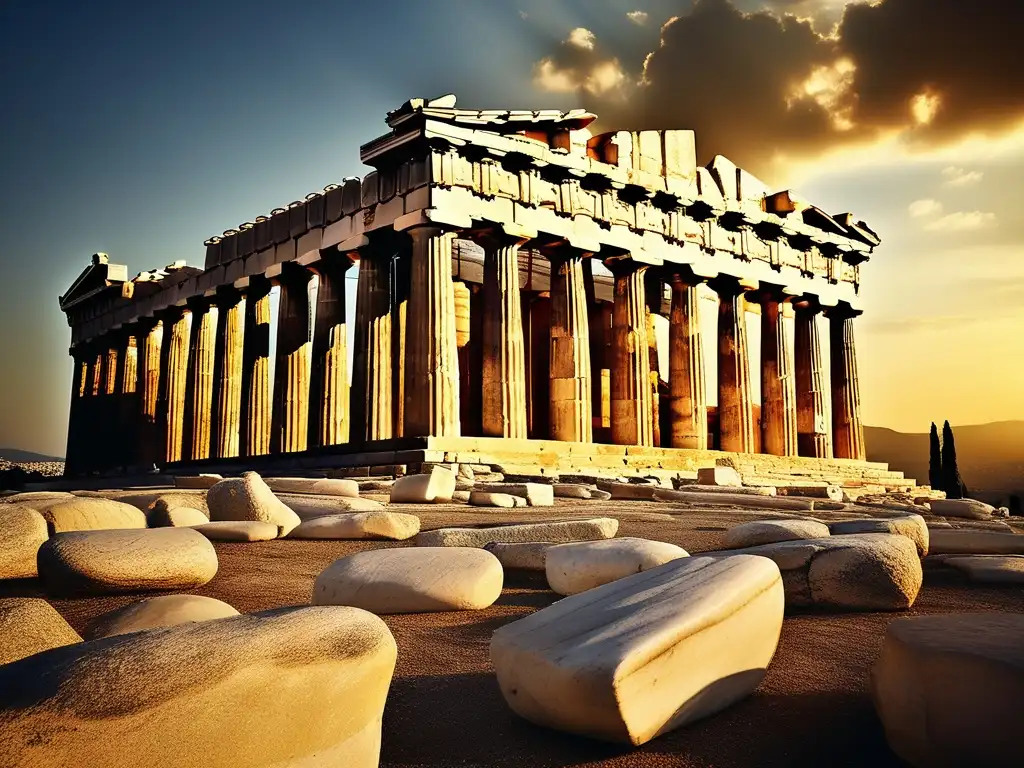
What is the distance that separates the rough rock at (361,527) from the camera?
18.8ft

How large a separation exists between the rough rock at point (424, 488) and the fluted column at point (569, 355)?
43.1 feet

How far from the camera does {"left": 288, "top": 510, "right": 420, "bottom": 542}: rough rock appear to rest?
5.73 metres

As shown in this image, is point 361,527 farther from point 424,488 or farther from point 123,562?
point 424,488

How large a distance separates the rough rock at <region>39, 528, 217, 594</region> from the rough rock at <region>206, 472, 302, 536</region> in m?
1.89

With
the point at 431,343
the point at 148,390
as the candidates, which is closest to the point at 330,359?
the point at 431,343

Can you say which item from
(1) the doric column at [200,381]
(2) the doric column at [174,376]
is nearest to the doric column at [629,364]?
(1) the doric column at [200,381]

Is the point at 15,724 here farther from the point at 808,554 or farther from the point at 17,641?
the point at 808,554

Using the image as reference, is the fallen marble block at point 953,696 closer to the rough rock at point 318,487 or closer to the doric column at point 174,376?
the rough rock at point 318,487

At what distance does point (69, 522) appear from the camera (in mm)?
4918

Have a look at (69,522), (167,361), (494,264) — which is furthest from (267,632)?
(167,361)

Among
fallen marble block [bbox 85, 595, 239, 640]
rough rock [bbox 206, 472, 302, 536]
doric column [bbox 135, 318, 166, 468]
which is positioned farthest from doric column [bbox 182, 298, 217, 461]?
fallen marble block [bbox 85, 595, 239, 640]

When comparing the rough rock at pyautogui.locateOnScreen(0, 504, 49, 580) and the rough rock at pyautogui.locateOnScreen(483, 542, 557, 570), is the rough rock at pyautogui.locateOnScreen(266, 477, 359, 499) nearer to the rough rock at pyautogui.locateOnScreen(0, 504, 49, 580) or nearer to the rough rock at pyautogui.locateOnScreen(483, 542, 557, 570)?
the rough rock at pyautogui.locateOnScreen(483, 542, 557, 570)

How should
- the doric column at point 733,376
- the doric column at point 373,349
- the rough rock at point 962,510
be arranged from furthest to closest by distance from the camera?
1. the doric column at point 733,376
2. the doric column at point 373,349
3. the rough rock at point 962,510

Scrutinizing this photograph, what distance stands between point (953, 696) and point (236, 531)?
435 centimetres
